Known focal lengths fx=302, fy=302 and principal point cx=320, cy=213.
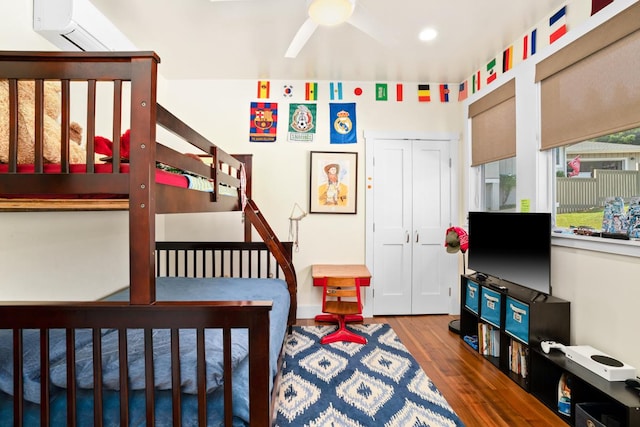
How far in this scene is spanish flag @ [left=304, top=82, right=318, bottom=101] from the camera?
11.0 ft

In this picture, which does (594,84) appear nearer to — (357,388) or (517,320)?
(517,320)

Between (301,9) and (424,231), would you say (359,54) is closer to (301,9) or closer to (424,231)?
(301,9)

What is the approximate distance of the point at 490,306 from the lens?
2.41 m

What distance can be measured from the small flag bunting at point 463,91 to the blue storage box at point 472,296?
202 centimetres

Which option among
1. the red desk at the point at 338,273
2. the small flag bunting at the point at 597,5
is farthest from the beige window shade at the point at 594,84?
the red desk at the point at 338,273

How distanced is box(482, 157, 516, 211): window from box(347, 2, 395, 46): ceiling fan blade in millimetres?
1671

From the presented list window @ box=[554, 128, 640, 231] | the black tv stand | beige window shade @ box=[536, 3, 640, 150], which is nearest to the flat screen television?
the black tv stand

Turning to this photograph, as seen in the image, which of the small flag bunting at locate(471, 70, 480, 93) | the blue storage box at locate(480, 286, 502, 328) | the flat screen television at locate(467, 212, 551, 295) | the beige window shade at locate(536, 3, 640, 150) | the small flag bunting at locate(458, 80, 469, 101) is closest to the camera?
the beige window shade at locate(536, 3, 640, 150)

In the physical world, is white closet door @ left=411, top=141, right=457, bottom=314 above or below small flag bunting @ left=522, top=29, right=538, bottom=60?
below

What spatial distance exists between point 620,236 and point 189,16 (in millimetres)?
3140

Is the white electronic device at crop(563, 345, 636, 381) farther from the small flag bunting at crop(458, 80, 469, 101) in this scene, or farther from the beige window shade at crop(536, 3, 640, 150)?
the small flag bunting at crop(458, 80, 469, 101)

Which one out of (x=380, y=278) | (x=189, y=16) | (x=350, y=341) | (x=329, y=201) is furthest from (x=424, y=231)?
(x=189, y=16)

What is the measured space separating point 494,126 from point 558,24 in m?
0.91

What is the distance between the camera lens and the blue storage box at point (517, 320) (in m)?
2.00
